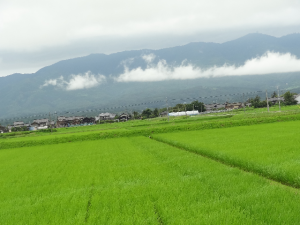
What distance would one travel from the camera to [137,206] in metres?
5.18

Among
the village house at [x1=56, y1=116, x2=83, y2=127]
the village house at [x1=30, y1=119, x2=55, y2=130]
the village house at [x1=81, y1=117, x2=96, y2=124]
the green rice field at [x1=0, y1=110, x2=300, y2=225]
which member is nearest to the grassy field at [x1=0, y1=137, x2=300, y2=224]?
the green rice field at [x1=0, y1=110, x2=300, y2=225]

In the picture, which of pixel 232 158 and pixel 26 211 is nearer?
pixel 26 211

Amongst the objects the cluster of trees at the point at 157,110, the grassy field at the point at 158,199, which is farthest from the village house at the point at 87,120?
the grassy field at the point at 158,199

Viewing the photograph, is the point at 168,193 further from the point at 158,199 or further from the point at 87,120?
the point at 87,120

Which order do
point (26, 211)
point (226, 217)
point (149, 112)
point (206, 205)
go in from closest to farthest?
1. point (226, 217)
2. point (206, 205)
3. point (26, 211)
4. point (149, 112)

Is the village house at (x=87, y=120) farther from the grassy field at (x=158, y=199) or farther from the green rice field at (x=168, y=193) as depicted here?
the grassy field at (x=158, y=199)

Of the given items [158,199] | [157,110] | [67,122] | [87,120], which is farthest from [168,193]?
[67,122]

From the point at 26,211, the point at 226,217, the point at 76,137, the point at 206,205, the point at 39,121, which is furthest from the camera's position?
the point at 39,121

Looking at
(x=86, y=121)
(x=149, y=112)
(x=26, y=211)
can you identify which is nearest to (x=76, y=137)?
(x=26, y=211)

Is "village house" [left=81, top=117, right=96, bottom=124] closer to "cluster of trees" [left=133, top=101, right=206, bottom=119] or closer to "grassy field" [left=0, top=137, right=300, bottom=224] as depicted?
"cluster of trees" [left=133, top=101, right=206, bottom=119]

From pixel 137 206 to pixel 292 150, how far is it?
7437 mm

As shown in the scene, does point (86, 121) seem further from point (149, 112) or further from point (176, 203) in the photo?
point (176, 203)

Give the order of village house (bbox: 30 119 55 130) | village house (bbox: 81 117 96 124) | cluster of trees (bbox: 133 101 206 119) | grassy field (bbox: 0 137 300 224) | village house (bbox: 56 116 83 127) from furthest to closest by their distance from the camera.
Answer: village house (bbox: 81 117 96 124) < village house (bbox: 56 116 83 127) < village house (bbox: 30 119 55 130) < cluster of trees (bbox: 133 101 206 119) < grassy field (bbox: 0 137 300 224)

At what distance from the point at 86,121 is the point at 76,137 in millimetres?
63807
